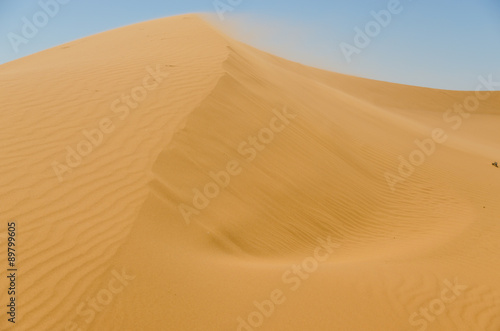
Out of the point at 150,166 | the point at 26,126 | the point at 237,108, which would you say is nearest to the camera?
the point at 150,166

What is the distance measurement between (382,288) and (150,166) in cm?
323

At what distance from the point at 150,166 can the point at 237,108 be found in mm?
2920

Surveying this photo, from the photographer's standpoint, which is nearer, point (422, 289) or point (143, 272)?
point (143, 272)

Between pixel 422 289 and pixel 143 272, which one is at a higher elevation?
pixel 422 289

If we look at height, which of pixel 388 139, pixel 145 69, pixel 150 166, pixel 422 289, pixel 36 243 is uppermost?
pixel 388 139

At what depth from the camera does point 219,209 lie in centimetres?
519

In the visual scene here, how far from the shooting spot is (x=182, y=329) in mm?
3252

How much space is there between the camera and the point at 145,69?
818 cm

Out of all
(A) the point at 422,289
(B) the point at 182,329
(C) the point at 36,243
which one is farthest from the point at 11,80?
(A) the point at 422,289

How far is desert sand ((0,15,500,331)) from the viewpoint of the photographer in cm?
354

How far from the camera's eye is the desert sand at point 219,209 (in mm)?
3537

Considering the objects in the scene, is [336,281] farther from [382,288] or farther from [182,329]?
[182,329]

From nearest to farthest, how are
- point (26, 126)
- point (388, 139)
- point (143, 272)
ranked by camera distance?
point (143, 272) < point (26, 126) < point (388, 139)

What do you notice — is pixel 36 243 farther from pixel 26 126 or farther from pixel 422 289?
pixel 422 289
